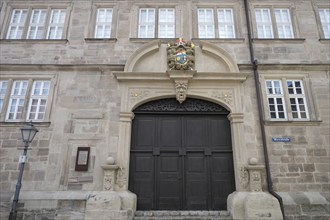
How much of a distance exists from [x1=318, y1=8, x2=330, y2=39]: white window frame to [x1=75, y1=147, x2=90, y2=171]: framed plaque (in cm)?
1002

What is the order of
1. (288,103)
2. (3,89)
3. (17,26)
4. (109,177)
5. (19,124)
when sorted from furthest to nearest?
(17,26) < (3,89) < (288,103) < (19,124) < (109,177)

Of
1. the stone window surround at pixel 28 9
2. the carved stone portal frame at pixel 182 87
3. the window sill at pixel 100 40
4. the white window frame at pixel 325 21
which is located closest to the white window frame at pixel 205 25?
the carved stone portal frame at pixel 182 87

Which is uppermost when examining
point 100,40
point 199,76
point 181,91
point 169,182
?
point 100,40

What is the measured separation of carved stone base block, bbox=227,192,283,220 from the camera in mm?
7109

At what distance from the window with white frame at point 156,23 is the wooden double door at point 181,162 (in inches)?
131

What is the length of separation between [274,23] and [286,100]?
132 inches

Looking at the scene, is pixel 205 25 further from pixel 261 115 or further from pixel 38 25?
pixel 38 25

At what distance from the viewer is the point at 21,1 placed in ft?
33.6

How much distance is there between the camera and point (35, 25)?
9.95 metres

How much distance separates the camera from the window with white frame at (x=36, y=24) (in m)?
9.80

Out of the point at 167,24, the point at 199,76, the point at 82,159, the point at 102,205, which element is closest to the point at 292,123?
the point at 199,76

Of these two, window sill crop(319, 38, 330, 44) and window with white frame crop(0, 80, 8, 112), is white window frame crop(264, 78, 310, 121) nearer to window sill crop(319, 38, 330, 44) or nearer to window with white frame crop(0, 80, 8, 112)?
window sill crop(319, 38, 330, 44)

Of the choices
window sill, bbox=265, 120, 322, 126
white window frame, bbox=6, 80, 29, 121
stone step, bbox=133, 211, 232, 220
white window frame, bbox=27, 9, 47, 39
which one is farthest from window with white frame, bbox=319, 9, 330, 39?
white window frame, bbox=6, 80, 29, 121

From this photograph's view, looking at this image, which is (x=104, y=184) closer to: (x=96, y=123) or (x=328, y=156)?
(x=96, y=123)
